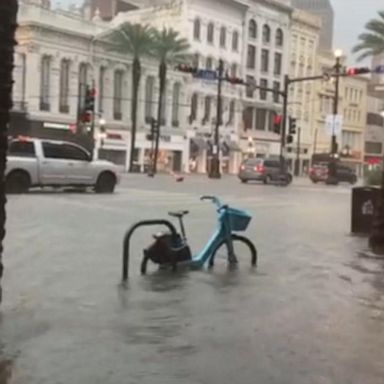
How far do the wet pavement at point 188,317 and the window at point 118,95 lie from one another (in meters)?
62.4

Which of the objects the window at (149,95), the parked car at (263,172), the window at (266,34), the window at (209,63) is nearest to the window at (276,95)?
the window at (266,34)

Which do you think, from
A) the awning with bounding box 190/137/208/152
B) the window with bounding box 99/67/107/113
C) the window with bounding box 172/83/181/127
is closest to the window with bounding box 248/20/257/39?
the window with bounding box 172/83/181/127

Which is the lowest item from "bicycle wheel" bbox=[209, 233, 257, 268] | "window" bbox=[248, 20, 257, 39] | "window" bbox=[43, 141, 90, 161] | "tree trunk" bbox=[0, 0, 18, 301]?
"bicycle wheel" bbox=[209, 233, 257, 268]

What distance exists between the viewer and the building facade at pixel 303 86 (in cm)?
10262

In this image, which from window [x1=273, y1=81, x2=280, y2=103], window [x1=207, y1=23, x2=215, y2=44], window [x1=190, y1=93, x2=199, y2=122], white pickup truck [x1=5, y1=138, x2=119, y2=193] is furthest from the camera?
window [x1=273, y1=81, x2=280, y2=103]

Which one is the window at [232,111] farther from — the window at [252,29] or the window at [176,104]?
the window at [176,104]

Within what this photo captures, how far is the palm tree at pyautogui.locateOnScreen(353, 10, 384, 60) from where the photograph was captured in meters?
58.1

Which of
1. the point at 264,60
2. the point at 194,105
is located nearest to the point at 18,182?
the point at 194,105

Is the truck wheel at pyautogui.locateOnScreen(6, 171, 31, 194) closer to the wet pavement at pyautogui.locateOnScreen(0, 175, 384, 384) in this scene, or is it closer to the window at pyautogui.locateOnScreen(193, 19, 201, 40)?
the wet pavement at pyautogui.locateOnScreen(0, 175, 384, 384)

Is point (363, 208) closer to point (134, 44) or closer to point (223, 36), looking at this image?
point (134, 44)

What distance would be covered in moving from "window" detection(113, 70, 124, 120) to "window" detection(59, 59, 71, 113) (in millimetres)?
6379

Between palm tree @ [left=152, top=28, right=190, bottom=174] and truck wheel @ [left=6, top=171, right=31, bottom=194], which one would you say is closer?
truck wheel @ [left=6, top=171, right=31, bottom=194]

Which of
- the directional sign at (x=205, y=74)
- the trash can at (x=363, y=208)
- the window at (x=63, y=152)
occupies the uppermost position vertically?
the directional sign at (x=205, y=74)

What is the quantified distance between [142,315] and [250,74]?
8787 centimetres
